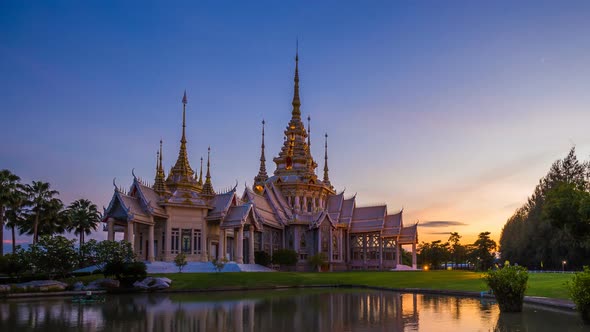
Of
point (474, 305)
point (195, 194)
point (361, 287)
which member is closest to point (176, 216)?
point (195, 194)

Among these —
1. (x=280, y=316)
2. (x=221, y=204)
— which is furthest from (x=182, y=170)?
(x=280, y=316)

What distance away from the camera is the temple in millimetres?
49000

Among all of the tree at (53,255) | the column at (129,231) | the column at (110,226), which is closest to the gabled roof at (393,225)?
the column at (129,231)

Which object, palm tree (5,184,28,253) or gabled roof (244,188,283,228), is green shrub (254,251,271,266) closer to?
gabled roof (244,188,283,228)

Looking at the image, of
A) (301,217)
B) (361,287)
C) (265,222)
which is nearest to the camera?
(361,287)

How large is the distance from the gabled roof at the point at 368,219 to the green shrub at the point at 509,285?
165ft

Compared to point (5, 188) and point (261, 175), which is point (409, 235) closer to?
point (261, 175)

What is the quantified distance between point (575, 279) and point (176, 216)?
38.7m

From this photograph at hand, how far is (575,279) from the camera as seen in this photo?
16.8m

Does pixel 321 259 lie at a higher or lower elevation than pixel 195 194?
lower

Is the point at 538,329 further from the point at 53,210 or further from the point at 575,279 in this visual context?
the point at 53,210

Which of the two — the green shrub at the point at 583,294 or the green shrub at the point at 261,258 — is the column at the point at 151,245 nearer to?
the green shrub at the point at 261,258

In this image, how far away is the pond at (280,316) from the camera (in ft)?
53.8

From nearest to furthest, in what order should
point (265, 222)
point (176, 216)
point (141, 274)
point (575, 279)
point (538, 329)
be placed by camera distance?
point (538, 329)
point (575, 279)
point (141, 274)
point (176, 216)
point (265, 222)
